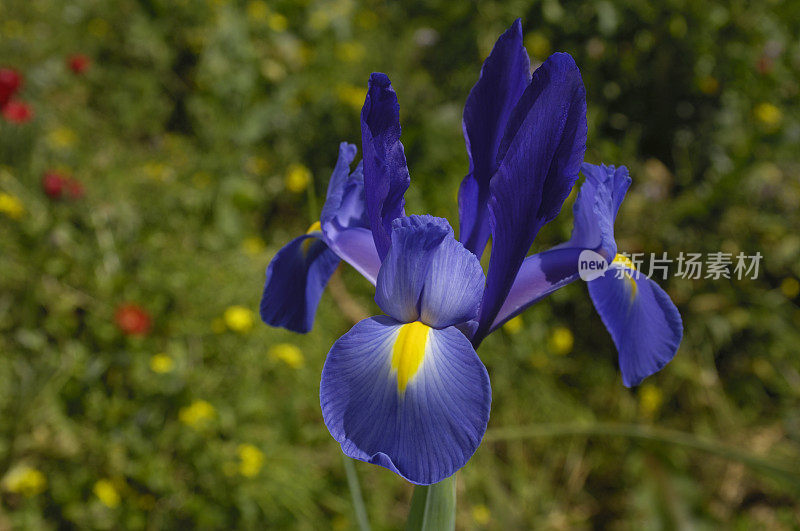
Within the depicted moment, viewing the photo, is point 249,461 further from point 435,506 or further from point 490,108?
point 490,108

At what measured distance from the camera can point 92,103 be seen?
3.25 meters

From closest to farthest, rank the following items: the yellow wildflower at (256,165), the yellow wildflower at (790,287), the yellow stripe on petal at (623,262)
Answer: the yellow stripe on petal at (623,262)
the yellow wildflower at (790,287)
the yellow wildflower at (256,165)

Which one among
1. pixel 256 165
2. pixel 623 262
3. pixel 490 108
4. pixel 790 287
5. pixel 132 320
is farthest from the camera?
pixel 256 165

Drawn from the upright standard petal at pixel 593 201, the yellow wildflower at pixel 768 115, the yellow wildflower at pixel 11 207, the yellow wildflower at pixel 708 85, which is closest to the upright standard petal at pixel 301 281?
the upright standard petal at pixel 593 201

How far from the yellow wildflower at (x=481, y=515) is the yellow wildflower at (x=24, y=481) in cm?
129

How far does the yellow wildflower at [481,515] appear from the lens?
77.1 inches

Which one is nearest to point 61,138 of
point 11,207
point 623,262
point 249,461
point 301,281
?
point 11,207

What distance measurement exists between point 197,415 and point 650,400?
164 centimetres

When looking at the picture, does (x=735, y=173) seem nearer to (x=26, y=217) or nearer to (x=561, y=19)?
(x=561, y=19)

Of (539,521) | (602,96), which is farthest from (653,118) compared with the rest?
(539,521)

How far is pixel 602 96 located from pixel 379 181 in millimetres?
2405

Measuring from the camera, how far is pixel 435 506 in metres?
0.82

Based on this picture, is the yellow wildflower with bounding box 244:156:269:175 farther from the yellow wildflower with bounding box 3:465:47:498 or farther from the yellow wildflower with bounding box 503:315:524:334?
the yellow wildflower with bounding box 3:465:47:498

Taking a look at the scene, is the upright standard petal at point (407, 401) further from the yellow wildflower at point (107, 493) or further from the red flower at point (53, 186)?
the red flower at point (53, 186)
